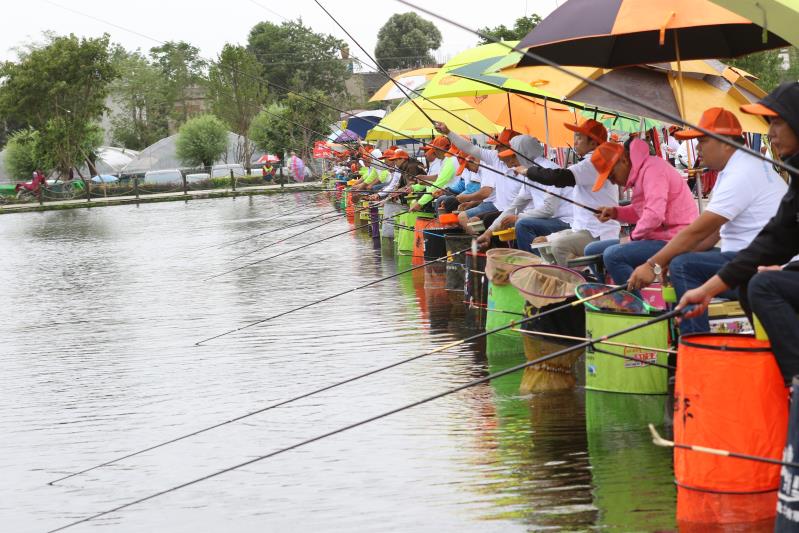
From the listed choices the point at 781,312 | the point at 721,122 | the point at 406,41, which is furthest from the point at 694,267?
the point at 406,41

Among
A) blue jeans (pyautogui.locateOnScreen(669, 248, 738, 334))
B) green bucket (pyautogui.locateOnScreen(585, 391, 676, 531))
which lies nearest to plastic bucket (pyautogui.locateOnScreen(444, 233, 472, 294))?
green bucket (pyautogui.locateOnScreen(585, 391, 676, 531))

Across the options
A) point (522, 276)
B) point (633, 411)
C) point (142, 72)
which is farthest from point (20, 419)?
point (142, 72)

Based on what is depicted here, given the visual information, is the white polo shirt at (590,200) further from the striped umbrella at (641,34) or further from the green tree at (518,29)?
the green tree at (518,29)

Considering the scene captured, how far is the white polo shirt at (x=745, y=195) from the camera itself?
6102 millimetres

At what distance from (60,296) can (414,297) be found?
18.4 ft

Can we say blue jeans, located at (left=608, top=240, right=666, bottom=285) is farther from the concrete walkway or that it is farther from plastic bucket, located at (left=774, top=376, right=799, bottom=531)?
the concrete walkway

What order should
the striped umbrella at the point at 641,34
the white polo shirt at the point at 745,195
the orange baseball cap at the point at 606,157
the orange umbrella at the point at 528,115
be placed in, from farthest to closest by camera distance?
the orange umbrella at the point at 528,115
the orange baseball cap at the point at 606,157
the striped umbrella at the point at 641,34
the white polo shirt at the point at 745,195

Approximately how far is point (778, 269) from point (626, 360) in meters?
2.44

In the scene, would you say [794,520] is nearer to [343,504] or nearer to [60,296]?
[343,504]

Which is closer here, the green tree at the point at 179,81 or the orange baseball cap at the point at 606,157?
the orange baseball cap at the point at 606,157

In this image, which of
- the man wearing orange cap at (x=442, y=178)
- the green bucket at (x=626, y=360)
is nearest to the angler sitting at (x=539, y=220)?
the green bucket at (x=626, y=360)

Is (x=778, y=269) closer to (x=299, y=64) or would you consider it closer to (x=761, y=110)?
(x=761, y=110)

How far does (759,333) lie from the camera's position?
5348 mm

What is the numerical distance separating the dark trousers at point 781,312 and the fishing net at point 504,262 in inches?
179
